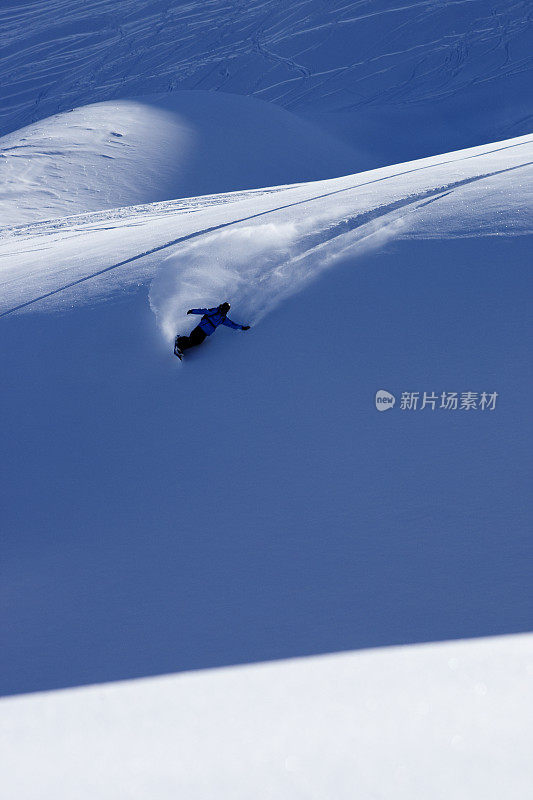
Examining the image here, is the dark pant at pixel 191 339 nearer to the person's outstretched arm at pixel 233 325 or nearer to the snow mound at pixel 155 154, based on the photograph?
the person's outstretched arm at pixel 233 325

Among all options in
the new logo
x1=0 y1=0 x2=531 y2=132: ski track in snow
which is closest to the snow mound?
the new logo

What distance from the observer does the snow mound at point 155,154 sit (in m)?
13.1

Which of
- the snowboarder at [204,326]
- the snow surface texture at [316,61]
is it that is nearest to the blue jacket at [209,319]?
the snowboarder at [204,326]

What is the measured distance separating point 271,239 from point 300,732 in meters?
3.63

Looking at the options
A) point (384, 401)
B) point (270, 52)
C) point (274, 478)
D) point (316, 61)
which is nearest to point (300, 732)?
point (274, 478)

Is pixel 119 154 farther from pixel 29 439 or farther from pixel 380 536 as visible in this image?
pixel 380 536

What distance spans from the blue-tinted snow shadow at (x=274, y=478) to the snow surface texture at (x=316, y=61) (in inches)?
682

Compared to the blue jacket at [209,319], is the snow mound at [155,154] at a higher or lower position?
higher

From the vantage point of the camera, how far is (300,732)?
2.46m

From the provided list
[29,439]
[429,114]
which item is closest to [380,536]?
[29,439]

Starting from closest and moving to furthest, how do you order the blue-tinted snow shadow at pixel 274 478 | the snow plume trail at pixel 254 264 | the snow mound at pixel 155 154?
the blue-tinted snow shadow at pixel 274 478, the snow plume trail at pixel 254 264, the snow mound at pixel 155 154

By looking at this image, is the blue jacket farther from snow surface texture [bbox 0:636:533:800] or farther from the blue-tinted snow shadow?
snow surface texture [bbox 0:636:533:800]

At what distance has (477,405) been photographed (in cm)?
387

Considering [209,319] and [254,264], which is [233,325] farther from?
[254,264]
